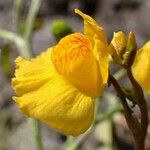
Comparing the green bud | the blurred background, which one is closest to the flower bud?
the green bud

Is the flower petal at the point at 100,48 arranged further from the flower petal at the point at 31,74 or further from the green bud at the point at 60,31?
the green bud at the point at 60,31

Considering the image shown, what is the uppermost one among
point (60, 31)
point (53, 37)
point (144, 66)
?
point (144, 66)

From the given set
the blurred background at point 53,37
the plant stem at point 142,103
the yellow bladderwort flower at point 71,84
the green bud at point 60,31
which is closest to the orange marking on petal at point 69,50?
the yellow bladderwort flower at point 71,84

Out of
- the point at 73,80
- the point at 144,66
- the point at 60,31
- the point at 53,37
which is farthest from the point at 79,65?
the point at 53,37

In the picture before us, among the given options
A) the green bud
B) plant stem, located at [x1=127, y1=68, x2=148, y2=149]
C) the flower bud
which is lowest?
the green bud

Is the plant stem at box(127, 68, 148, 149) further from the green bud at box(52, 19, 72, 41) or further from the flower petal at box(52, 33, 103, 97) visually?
the green bud at box(52, 19, 72, 41)

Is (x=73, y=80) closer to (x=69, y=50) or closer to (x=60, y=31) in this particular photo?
(x=69, y=50)

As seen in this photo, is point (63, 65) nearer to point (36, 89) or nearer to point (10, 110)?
point (36, 89)

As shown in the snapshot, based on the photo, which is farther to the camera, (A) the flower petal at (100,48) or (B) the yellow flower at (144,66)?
(B) the yellow flower at (144,66)
